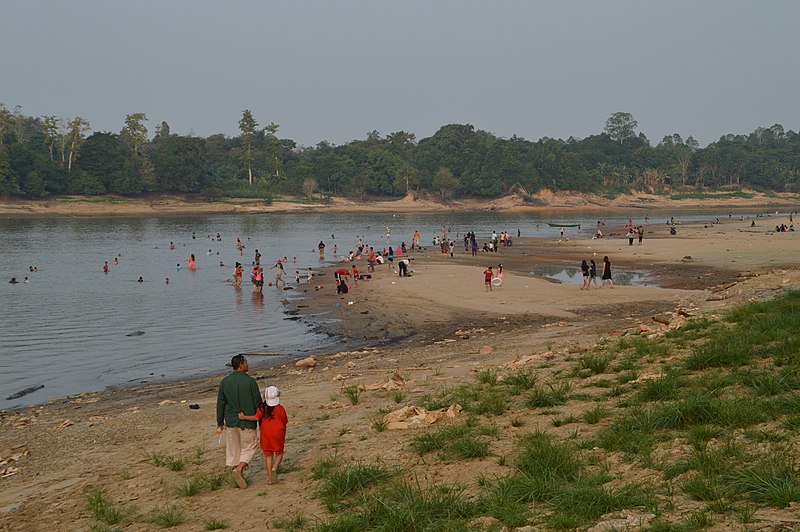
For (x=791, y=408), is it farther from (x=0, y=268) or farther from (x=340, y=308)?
(x=0, y=268)

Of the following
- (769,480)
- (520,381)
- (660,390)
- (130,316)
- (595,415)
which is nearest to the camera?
(769,480)

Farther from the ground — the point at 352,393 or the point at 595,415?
the point at 595,415

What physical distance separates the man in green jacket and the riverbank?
122 m

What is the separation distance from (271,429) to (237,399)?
1.92 ft

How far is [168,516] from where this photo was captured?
8.22 metres

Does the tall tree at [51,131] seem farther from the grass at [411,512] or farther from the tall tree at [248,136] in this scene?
the grass at [411,512]

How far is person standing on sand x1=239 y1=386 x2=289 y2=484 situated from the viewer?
29.9 ft

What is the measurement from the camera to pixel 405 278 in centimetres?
3778

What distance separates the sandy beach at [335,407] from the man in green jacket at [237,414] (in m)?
0.41

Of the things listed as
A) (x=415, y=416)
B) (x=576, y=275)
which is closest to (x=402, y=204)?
(x=576, y=275)

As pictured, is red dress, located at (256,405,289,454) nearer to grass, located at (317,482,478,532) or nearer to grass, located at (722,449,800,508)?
grass, located at (317,482,478,532)

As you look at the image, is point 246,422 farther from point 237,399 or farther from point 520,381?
point 520,381

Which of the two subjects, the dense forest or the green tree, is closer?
the dense forest

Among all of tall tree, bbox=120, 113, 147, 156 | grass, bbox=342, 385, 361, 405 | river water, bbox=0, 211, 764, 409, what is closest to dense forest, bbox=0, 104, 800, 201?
tall tree, bbox=120, 113, 147, 156
